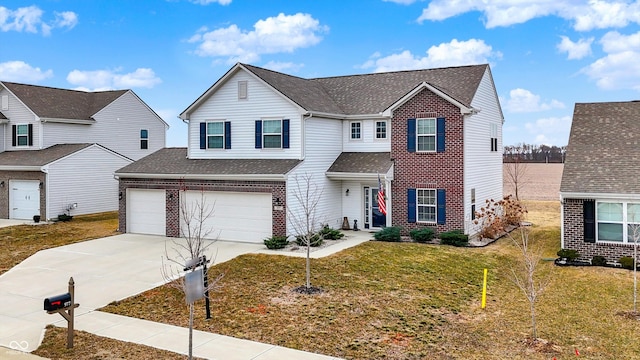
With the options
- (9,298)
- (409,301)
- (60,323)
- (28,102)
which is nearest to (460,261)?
(409,301)

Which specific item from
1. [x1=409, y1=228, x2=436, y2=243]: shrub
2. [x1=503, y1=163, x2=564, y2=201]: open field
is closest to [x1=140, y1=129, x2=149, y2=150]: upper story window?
[x1=409, y1=228, x2=436, y2=243]: shrub

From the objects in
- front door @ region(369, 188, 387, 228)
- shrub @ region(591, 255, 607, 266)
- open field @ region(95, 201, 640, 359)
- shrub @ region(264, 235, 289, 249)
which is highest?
front door @ region(369, 188, 387, 228)

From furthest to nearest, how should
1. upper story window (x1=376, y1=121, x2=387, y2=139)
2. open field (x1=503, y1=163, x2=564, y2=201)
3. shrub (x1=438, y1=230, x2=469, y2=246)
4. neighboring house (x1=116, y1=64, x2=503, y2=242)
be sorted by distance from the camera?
1. open field (x1=503, y1=163, x2=564, y2=201)
2. upper story window (x1=376, y1=121, x2=387, y2=139)
3. neighboring house (x1=116, y1=64, x2=503, y2=242)
4. shrub (x1=438, y1=230, x2=469, y2=246)

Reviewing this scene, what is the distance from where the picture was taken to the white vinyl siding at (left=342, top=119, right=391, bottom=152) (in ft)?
78.8

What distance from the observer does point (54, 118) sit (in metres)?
31.7

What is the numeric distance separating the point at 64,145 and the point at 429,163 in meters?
23.1

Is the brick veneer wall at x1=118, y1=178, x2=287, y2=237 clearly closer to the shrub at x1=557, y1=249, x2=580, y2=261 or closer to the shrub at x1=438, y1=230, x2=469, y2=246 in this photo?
the shrub at x1=438, y1=230, x2=469, y2=246

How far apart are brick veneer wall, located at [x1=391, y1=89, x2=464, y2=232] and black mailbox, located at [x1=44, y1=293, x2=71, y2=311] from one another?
15.1 meters

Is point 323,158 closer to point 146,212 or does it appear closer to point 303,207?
point 303,207

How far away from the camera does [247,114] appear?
76.0ft

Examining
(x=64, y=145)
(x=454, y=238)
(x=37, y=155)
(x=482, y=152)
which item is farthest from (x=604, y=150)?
(x=64, y=145)

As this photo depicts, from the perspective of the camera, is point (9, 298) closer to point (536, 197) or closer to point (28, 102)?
point (28, 102)

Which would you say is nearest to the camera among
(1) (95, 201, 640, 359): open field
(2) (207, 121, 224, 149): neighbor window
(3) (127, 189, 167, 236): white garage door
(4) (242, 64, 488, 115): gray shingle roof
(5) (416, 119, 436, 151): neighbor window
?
(1) (95, 201, 640, 359): open field

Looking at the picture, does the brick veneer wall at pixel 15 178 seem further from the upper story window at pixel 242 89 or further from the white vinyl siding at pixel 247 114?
the upper story window at pixel 242 89
